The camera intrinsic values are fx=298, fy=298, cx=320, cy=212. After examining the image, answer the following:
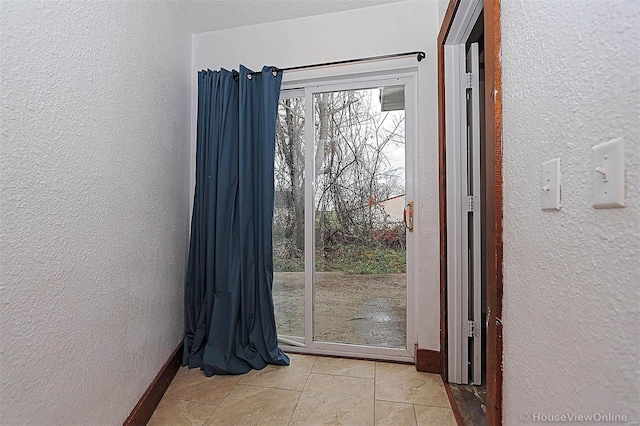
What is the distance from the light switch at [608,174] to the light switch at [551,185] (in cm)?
11

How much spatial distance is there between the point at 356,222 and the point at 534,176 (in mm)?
1417

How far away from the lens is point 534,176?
0.75m

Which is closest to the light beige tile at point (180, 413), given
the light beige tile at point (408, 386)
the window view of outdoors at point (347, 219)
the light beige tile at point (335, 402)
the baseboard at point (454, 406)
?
the light beige tile at point (335, 402)

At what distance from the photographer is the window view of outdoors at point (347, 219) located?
2.08 m

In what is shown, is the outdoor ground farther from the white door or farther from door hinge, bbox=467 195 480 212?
door hinge, bbox=467 195 480 212

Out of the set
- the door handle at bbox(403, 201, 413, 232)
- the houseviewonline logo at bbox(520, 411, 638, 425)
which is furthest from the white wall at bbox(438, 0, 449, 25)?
the houseviewonline logo at bbox(520, 411, 638, 425)

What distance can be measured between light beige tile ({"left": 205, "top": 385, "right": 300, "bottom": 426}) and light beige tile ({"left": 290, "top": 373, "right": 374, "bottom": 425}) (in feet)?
0.20

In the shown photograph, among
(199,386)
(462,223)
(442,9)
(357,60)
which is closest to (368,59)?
(357,60)

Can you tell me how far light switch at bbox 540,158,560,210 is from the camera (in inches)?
25.7

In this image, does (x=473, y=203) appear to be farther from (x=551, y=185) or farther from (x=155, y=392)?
(x=155, y=392)

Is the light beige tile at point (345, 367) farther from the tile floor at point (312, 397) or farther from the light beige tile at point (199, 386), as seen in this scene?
the light beige tile at point (199, 386)

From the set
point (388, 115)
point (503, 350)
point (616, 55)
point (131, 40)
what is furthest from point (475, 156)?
point (131, 40)

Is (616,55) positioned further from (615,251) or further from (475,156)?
(475,156)

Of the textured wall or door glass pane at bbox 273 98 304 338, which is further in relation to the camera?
door glass pane at bbox 273 98 304 338
